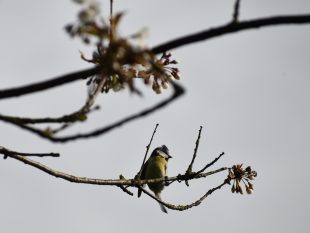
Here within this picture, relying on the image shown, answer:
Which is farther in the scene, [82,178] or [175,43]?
[82,178]

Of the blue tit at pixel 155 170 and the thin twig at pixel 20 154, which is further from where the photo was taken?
the blue tit at pixel 155 170

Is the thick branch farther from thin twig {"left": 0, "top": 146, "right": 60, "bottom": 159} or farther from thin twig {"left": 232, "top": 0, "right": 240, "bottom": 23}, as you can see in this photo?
thin twig {"left": 0, "top": 146, "right": 60, "bottom": 159}

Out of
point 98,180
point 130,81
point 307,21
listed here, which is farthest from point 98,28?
point 98,180

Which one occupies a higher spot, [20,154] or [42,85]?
[20,154]

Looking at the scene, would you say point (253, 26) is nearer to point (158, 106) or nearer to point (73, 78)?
point (158, 106)

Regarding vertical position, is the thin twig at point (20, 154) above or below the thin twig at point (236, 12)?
below

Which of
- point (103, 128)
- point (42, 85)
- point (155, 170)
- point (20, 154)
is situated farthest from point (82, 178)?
point (155, 170)

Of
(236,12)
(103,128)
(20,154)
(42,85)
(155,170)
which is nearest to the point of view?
(42,85)

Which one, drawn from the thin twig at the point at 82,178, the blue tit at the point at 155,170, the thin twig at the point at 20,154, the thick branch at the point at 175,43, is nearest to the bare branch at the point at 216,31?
the thick branch at the point at 175,43

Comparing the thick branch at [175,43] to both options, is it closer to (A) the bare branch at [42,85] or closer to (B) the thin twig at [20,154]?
(A) the bare branch at [42,85]

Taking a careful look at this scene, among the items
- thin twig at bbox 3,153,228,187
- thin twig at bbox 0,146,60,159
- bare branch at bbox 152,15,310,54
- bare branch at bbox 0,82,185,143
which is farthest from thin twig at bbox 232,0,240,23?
thin twig at bbox 3,153,228,187

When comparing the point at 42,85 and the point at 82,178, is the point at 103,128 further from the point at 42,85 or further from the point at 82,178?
the point at 82,178

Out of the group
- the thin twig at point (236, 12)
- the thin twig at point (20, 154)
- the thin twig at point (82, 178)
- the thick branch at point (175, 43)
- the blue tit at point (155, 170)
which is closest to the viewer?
the thick branch at point (175, 43)

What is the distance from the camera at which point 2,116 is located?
1966 mm
